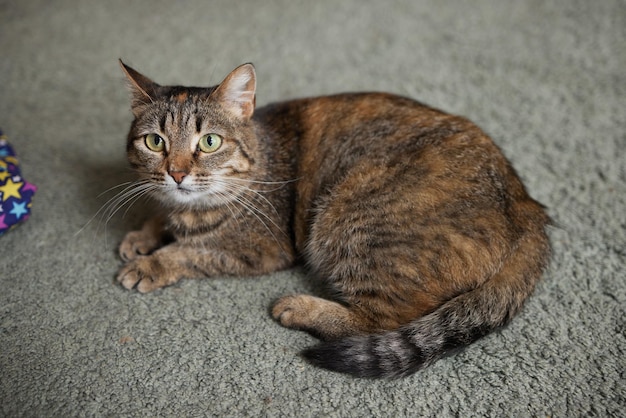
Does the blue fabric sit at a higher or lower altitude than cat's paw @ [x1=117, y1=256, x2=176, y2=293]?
higher

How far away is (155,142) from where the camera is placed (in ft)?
6.13

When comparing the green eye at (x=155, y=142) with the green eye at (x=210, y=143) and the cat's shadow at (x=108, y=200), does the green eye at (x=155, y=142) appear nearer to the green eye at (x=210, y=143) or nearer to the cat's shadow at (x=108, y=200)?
the green eye at (x=210, y=143)

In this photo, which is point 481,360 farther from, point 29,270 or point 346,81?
point 346,81

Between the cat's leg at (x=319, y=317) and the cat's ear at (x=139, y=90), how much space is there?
86 centimetres

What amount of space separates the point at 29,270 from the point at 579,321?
2.04 meters

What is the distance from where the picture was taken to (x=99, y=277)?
2.02 meters

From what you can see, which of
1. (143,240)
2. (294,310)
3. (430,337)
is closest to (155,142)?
(143,240)

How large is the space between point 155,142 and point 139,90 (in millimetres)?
211

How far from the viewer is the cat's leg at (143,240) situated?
209cm

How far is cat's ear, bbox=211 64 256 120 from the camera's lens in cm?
187

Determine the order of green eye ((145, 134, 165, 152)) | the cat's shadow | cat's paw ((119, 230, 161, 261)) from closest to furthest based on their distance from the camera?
green eye ((145, 134, 165, 152))
cat's paw ((119, 230, 161, 261))
the cat's shadow

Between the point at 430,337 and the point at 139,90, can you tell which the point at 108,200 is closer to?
the point at 139,90

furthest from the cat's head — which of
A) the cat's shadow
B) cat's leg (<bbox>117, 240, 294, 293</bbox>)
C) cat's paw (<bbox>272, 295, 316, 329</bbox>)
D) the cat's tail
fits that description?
the cat's tail

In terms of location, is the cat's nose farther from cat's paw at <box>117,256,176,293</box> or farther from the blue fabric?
the blue fabric
